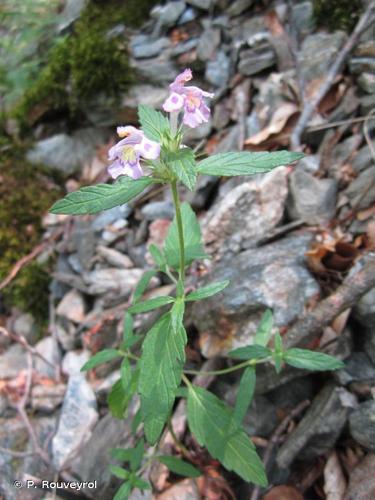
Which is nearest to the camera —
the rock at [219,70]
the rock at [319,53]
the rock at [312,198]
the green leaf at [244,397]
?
the green leaf at [244,397]

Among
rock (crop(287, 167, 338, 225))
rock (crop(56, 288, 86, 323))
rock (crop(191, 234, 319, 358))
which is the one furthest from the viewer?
rock (crop(56, 288, 86, 323))

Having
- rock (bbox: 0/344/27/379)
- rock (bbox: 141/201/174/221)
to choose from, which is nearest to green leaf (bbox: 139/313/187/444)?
rock (bbox: 141/201/174/221)

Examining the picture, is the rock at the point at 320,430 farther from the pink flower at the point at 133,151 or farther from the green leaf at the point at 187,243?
Answer: the pink flower at the point at 133,151

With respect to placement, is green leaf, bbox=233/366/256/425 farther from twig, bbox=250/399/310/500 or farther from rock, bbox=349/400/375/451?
rock, bbox=349/400/375/451

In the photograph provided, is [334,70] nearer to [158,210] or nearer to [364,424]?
[158,210]

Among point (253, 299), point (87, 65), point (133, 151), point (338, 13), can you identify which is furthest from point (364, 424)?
point (87, 65)

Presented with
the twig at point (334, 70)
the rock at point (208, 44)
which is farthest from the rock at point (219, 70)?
the twig at point (334, 70)
